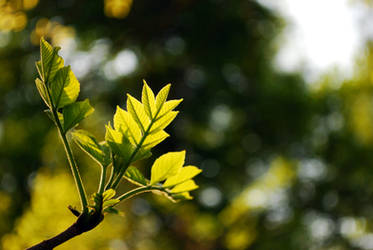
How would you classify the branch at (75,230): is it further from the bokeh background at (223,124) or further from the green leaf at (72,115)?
the bokeh background at (223,124)

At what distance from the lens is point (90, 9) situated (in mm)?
2305

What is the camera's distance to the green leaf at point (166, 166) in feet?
0.93

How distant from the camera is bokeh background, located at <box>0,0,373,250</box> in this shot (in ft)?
8.07

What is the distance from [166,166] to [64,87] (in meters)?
0.10

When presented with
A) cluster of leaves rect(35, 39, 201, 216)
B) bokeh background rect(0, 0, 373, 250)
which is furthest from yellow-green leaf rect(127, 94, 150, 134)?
bokeh background rect(0, 0, 373, 250)

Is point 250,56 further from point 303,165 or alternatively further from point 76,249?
point 76,249

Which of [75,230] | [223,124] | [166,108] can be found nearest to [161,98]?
[166,108]

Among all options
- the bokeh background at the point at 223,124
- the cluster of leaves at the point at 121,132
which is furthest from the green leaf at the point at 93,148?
the bokeh background at the point at 223,124

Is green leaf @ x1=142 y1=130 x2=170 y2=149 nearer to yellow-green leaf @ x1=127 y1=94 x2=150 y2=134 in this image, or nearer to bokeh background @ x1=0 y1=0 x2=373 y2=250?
yellow-green leaf @ x1=127 y1=94 x2=150 y2=134

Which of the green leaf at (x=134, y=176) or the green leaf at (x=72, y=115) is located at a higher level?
the green leaf at (x=72, y=115)

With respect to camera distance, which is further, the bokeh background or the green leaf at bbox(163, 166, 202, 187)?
the bokeh background

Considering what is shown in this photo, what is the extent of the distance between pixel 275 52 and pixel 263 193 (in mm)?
1436

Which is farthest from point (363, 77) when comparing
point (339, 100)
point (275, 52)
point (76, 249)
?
point (76, 249)

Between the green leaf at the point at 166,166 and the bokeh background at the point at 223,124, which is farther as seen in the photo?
the bokeh background at the point at 223,124
